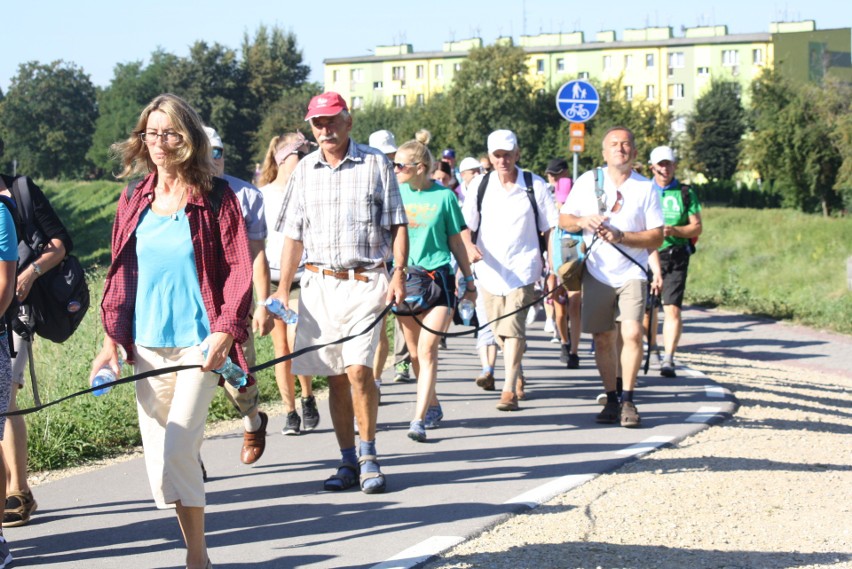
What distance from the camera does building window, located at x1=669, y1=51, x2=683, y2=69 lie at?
127188 millimetres

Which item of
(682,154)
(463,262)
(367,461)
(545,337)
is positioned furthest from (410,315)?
(682,154)

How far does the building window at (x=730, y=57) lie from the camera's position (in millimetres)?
126500

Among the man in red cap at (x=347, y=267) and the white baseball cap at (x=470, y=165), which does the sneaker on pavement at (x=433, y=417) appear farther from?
the white baseball cap at (x=470, y=165)

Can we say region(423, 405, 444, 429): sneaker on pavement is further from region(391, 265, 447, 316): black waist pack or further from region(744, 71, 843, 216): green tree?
region(744, 71, 843, 216): green tree

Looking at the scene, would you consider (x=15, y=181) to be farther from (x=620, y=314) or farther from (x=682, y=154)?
(x=682, y=154)

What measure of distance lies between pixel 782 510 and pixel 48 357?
745 centimetres

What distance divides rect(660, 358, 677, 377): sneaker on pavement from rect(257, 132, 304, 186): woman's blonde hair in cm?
473

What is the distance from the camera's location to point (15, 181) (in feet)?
20.0

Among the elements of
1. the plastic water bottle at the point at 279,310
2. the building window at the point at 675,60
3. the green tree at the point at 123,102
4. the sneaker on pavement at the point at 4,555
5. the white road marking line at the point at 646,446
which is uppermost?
the building window at the point at 675,60

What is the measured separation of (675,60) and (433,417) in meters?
123

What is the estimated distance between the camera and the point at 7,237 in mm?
5211

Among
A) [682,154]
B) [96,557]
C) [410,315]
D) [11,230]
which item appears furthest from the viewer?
[682,154]

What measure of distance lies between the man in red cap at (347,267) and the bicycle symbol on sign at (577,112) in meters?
11.8

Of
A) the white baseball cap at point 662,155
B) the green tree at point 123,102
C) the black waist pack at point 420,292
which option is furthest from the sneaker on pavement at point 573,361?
the green tree at point 123,102
